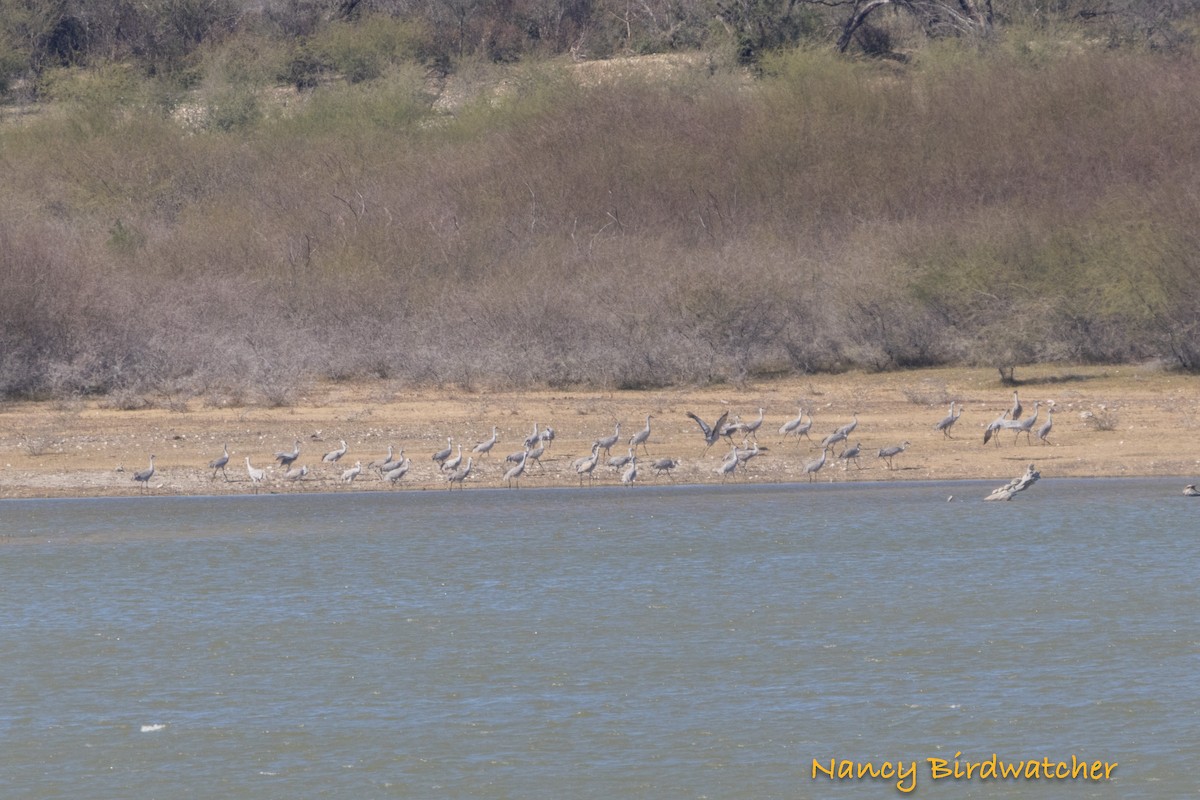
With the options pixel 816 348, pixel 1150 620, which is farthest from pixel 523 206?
pixel 1150 620

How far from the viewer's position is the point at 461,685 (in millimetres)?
11188

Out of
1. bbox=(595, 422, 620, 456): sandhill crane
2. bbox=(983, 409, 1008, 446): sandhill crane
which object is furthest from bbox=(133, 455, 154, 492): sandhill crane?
bbox=(983, 409, 1008, 446): sandhill crane

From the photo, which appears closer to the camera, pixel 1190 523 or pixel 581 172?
pixel 1190 523

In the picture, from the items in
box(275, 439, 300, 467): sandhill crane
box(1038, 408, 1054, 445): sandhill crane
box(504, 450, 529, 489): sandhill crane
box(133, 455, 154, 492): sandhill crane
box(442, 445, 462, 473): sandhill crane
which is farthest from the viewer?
box(1038, 408, 1054, 445): sandhill crane

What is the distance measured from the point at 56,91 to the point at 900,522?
32965 millimetres

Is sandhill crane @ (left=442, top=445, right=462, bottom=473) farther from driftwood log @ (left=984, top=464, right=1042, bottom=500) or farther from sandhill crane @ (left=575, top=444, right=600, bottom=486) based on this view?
driftwood log @ (left=984, top=464, right=1042, bottom=500)

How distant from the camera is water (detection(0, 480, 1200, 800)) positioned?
9453 millimetres

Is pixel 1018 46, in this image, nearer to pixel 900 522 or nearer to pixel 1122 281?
pixel 1122 281

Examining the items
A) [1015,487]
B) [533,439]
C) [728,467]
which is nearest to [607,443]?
[533,439]

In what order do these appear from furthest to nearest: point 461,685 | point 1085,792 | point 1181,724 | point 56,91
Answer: point 56,91 < point 461,685 < point 1181,724 < point 1085,792

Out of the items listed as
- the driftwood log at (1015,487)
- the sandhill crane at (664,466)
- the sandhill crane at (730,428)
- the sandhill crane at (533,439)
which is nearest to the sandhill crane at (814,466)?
the sandhill crane at (730,428)

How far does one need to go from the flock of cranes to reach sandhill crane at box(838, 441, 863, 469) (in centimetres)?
1

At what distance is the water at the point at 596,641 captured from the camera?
9453 millimetres

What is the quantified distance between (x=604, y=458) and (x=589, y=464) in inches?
31.5
